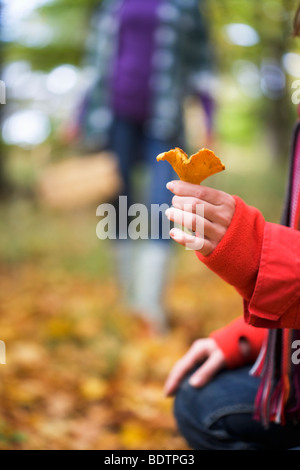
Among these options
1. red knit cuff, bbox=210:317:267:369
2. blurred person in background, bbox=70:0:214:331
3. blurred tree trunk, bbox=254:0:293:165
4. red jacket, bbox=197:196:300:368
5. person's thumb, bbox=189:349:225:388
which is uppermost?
blurred tree trunk, bbox=254:0:293:165

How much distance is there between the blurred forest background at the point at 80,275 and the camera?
167cm

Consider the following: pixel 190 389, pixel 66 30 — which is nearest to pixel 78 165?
pixel 66 30

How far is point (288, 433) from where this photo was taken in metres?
1.07

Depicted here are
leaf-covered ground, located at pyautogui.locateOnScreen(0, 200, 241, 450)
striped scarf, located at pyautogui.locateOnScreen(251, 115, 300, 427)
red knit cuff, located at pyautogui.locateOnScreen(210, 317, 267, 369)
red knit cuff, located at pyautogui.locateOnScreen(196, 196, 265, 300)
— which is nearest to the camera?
red knit cuff, located at pyautogui.locateOnScreen(196, 196, 265, 300)

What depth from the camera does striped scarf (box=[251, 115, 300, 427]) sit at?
3.19ft

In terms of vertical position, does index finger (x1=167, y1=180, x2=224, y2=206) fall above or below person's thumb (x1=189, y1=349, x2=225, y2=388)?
above

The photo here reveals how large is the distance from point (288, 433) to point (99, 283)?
7.69 ft

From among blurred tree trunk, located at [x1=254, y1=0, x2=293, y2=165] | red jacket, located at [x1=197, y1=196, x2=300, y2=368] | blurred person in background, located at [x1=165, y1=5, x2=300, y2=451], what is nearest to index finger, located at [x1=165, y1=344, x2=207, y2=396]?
blurred person in background, located at [x1=165, y1=5, x2=300, y2=451]

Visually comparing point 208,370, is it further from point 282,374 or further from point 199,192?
point 199,192

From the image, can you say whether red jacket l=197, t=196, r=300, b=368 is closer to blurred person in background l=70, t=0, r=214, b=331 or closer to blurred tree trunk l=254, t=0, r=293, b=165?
blurred person in background l=70, t=0, r=214, b=331

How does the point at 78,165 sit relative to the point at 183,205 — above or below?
Answer: above

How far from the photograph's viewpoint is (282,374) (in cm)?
101

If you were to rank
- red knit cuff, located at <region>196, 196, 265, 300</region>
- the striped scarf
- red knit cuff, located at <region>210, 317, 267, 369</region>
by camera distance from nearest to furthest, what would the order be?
red knit cuff, located at <region>196, 196, 265, 300</region> < the striped scarf < red knit cuff, located at <region>210, 317, 267, 369</region>
